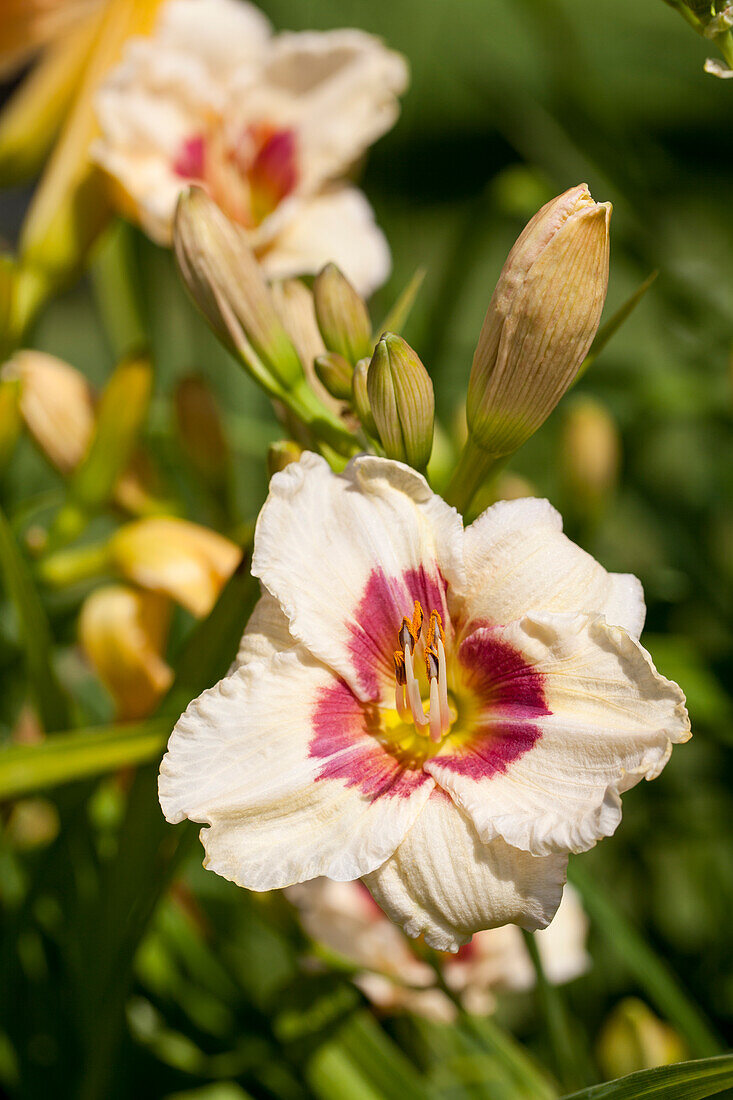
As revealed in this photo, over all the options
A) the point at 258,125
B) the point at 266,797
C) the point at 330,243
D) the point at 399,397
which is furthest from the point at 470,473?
the point at 258,125

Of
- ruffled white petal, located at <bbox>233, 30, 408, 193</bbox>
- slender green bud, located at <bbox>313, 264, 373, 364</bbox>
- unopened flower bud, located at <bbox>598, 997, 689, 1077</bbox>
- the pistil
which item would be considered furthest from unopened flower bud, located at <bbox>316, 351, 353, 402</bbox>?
unopened flower bud, located at <bbox>598, 997, 689, 1077</bbox>

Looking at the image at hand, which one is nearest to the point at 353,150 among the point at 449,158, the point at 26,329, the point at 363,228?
the point at 363,228

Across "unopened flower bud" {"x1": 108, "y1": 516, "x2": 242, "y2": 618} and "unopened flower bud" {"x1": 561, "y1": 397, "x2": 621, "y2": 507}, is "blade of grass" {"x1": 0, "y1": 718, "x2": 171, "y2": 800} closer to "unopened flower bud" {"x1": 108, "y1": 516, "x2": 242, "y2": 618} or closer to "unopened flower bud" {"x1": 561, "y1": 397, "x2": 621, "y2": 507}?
"unopened flower bud" {"x1": 108, "y1": 516, "x2": 242, "y2": 618}

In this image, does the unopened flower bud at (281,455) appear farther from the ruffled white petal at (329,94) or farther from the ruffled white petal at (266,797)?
the ruffled white petal at (329,94)

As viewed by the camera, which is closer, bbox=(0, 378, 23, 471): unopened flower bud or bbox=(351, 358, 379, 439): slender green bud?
bbox=(351, 358, 379, 439): slender green bud

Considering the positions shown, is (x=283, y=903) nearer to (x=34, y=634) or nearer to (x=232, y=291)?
(x=34, y=634)

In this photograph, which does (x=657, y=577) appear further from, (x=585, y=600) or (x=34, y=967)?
(x=34, y=967)
